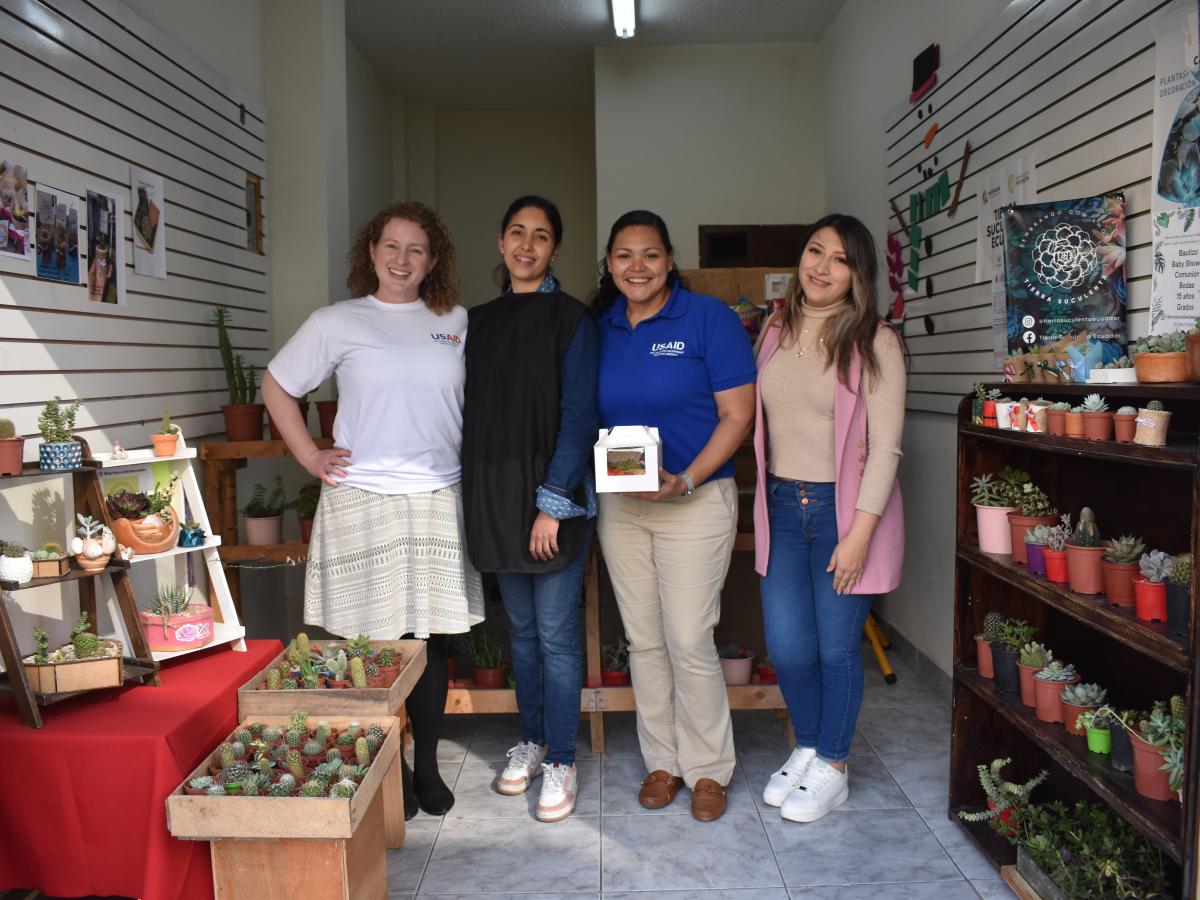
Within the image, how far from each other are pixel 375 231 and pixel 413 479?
2.51 feet

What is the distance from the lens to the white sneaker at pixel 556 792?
3074 millimetres

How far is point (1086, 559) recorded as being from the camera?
2238mm

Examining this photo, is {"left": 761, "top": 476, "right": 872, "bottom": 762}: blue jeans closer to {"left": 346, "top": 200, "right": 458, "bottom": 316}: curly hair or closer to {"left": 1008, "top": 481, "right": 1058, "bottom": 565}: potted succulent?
{"left": 1008, "top": 481, "right": 1058, "bottom": 565}: potted succulent

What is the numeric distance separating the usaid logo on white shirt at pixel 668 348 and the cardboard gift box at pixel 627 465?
0.32 m

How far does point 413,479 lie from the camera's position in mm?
2898

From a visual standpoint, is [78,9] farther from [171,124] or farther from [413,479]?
[413,479]

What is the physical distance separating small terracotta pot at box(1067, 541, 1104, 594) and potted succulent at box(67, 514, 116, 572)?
2316 mm

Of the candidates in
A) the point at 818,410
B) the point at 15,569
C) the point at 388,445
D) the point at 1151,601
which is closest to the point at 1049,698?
the point at 1151,601

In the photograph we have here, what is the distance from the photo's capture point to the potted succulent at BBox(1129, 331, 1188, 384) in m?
2.01

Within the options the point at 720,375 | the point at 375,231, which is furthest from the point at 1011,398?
the point at 375,231

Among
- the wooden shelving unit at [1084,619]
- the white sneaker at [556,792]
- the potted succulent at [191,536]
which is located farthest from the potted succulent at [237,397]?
the wooden shelving unit at [1084,619]

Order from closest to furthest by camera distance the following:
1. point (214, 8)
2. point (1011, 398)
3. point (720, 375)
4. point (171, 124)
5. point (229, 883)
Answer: point (229, 883), point (1011, 398), point (720, 375), point (171, 124), point (214, 8)

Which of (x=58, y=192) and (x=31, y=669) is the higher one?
(x=58, y=192)

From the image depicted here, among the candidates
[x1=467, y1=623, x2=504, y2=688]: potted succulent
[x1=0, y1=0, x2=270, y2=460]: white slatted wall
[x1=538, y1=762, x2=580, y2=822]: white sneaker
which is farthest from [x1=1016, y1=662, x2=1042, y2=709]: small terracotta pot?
[x1=0, y1=0, x2=270, y2=460]: white slatted wall
